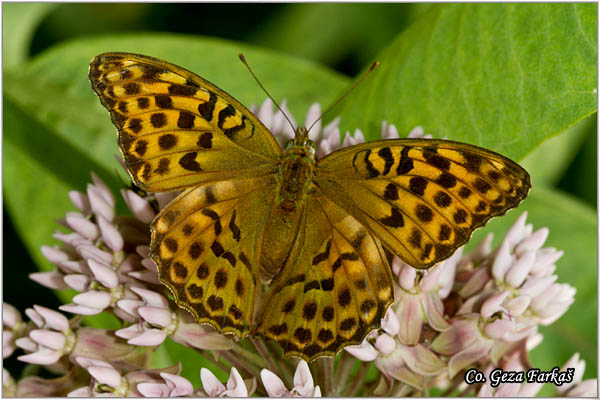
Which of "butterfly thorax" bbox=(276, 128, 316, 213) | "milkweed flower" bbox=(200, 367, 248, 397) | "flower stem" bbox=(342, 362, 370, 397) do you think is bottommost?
"flower stem" bbox=(342, 362, 370, 397)

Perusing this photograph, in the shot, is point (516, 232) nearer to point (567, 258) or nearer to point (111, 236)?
point (567, 258)

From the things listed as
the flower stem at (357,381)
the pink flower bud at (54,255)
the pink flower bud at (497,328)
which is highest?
the pink flower bud at (54,255)

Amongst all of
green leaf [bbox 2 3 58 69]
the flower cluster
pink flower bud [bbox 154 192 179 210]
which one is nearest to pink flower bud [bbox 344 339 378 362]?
the flower cluster

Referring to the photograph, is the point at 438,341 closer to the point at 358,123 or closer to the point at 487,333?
the point at 487,333

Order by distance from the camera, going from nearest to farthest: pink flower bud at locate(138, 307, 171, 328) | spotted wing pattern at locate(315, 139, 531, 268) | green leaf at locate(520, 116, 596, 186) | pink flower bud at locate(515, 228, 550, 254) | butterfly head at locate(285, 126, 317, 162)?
spotted wing pattern at locate(315, 139, 531, 268) < pink flower bud at locate(138, 307, 171, 328) < butterfly head at locate(285, 126, 317, 162) < pink flower bud at locate(515, 228, 550, 254) < green leaf at locate(520, 116, 596, 186)

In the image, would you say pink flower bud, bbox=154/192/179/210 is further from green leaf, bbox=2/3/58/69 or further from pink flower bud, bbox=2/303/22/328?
green leaf, bbox=2/3/58/69

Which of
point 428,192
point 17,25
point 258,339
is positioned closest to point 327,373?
point 258,339

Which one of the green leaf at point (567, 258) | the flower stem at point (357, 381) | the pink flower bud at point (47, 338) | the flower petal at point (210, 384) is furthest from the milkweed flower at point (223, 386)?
the green leaf at point (567, 258)

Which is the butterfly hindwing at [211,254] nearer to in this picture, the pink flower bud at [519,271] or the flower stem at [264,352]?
the flower stem at [264,352]

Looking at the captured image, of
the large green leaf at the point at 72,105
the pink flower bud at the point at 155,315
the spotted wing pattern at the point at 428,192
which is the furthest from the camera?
the large green leaf at the point at 72,105
